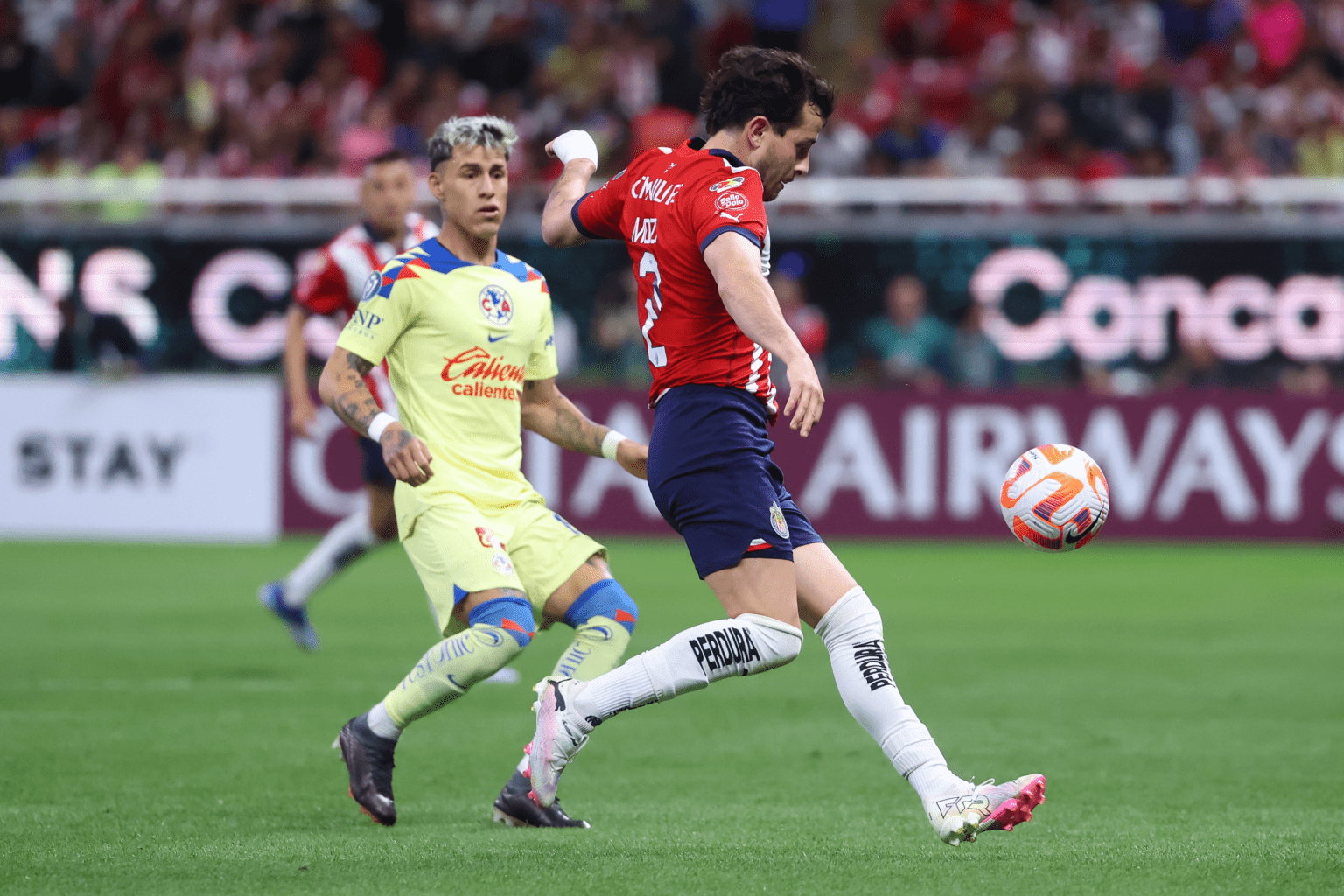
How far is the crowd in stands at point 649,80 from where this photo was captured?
1589 centimetres

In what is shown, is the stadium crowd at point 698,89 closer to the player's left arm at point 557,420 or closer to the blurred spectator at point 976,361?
the blurred spectator at point 976,361

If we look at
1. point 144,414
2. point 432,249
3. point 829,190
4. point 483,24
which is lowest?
point 144,414

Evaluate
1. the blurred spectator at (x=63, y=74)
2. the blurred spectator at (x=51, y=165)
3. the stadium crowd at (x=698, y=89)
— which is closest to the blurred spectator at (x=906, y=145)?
the stadium crowd at (x=698, y=89)

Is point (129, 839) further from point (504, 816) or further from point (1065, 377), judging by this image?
point (1065, 377)

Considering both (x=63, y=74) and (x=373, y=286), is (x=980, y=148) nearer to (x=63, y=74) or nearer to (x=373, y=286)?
(x=63, y=74)

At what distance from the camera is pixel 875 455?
14727mm

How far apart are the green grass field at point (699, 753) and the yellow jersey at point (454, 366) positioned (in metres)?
1.06

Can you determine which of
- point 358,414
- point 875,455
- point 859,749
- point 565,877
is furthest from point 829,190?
point 565,877

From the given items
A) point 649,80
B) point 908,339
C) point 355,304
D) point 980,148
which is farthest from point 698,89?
point 355,304

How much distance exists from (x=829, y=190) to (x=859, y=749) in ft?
29.3

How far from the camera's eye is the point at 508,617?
5367mm

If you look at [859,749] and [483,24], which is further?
[483,24]

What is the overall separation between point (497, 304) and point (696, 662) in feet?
5.47

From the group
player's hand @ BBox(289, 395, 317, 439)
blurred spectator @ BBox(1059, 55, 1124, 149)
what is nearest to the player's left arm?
player's hand @ BBox(289, 395, 317, 439)
